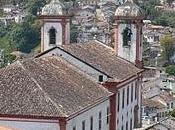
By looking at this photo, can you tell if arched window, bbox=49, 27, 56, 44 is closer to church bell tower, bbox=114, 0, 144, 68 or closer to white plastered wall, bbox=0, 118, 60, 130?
church bell tower, bbox=114, 0, 144, 68

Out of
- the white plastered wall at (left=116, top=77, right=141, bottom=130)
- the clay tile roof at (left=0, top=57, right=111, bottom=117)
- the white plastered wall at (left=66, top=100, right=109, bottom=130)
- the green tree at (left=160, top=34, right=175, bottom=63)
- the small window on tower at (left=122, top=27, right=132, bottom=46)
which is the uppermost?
the small window on tower at (left=122, top=27, right=132, bottom=46)

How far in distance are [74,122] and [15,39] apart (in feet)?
337

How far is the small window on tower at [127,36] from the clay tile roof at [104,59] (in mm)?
1089

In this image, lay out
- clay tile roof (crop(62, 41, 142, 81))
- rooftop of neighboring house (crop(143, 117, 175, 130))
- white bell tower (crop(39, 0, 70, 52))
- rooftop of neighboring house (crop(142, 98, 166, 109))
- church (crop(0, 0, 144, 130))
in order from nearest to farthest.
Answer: rooftop of neighboring house (crop(143, 117, 175, 130)), church (crop(0, 0, 144, 130)), clay tile roof (crop(62, 41, 142, 81)), white bell tower (crop(39, 0, 70, 52)), rooftop of neighboring house (crop(142, 98, 166, 109))

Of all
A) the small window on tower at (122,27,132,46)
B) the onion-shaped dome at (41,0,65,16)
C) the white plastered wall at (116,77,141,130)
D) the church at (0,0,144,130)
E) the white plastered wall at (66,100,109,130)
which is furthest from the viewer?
the small window on tower at (122,27,132,46)

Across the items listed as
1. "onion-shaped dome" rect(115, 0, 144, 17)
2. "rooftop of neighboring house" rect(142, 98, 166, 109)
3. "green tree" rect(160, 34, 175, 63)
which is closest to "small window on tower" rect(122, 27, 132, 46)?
"onion-shaped dome" rect(115, 0, 144, 17)

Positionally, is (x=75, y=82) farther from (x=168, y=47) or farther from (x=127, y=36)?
(x=168, y=47)

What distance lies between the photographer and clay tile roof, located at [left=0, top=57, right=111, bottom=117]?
36.2m

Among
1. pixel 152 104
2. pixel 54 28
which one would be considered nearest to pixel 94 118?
pixel 54 28

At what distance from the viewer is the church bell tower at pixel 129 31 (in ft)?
167

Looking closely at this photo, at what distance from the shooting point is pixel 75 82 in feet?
134

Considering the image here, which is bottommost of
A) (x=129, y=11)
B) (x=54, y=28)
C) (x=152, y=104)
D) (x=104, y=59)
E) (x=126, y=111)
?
(x=152, y=104)

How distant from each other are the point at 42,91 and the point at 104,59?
1174cm

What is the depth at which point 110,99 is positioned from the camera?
148 feet
